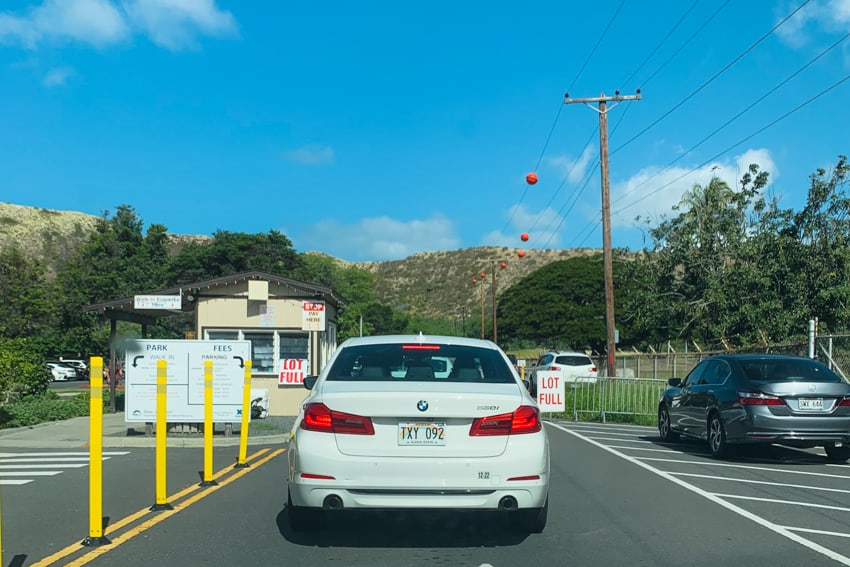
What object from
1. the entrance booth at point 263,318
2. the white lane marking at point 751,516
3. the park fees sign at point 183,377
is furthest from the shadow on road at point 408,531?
the entrance booth at point 263,318

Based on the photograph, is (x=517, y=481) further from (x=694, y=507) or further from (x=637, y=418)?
(x=637, y=418)

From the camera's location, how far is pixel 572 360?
33.6m

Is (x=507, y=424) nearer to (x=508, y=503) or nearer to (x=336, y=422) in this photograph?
(x=508, y=503)

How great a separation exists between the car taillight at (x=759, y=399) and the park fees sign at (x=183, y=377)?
8043 millimetres

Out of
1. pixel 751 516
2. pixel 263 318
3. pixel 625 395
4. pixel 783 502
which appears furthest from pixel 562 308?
pixel 751 516

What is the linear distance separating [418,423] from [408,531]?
1.45m

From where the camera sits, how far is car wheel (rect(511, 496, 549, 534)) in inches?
274

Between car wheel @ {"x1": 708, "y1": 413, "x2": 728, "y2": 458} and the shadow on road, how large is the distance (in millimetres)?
6343

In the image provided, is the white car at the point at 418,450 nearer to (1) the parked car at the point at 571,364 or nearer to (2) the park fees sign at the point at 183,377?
(2) the park fees sign at the point at 183,377

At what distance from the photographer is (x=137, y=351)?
15477 mm

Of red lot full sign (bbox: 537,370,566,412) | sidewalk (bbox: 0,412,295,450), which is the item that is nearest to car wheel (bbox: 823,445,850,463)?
red lot full sign (bbox: 537,370,566,412)

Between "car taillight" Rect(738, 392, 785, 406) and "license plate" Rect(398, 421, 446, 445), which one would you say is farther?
"car taillight" Rect(738, 392, 785, 406)

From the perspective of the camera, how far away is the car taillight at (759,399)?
495 inches

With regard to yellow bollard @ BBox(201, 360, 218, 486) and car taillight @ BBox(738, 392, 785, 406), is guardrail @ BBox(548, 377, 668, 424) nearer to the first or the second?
car taillight @ BBox(738, 392, 785, 406)
